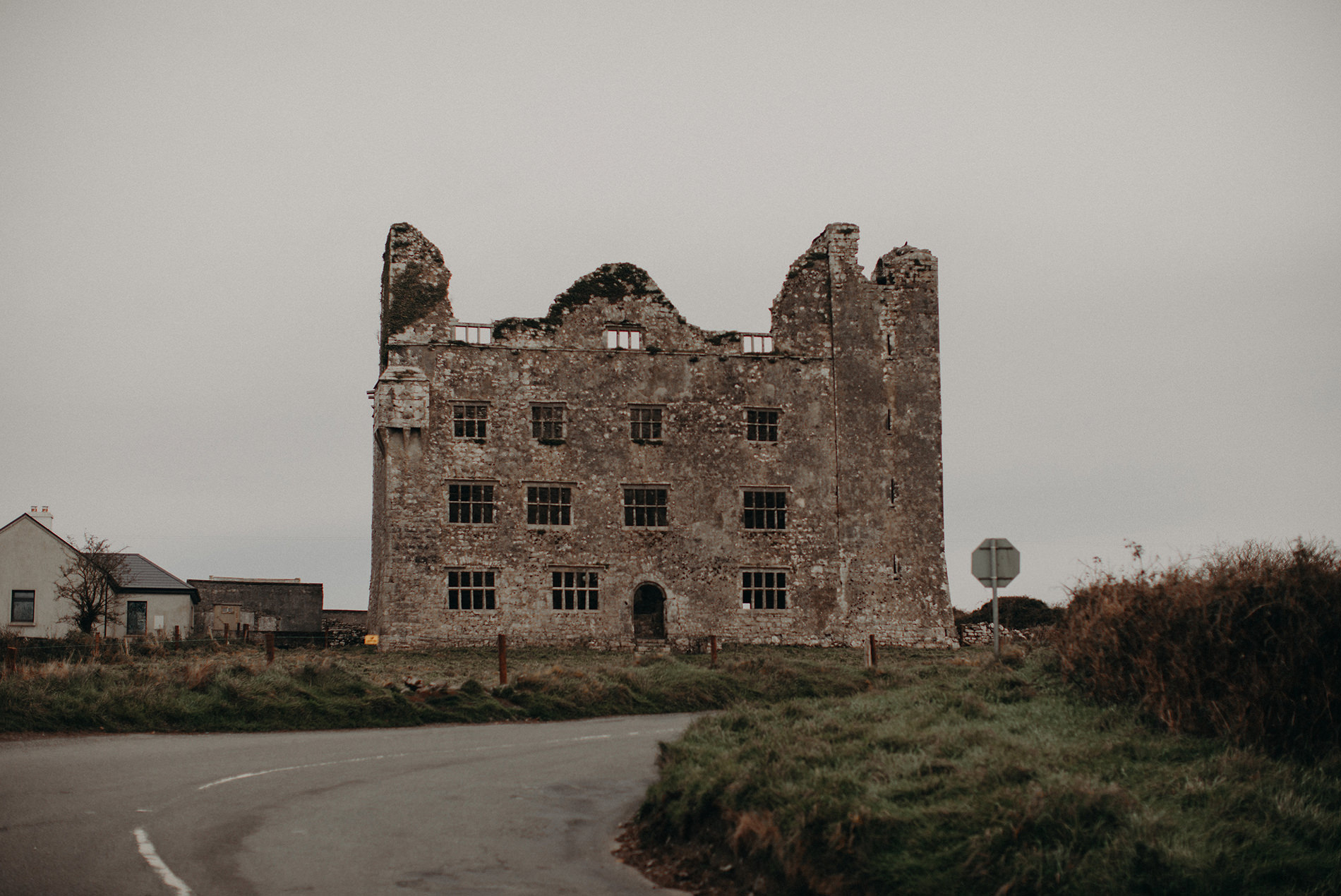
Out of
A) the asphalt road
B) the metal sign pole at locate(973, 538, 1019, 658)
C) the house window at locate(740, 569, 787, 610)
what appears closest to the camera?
the asphalt road

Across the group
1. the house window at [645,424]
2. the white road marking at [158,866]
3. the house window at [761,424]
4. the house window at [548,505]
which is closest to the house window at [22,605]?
the house window at [548,505]

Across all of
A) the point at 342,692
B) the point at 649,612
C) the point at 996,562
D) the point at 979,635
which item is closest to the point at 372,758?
the point at 342,692

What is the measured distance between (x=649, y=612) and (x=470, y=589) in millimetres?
6947

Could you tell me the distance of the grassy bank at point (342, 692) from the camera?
1778 cm

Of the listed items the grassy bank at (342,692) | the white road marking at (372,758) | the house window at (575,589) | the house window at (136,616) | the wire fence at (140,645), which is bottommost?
the white road marking at (372,758)

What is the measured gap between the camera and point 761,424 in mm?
40438

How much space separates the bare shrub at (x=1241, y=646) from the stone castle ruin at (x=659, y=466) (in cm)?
2818

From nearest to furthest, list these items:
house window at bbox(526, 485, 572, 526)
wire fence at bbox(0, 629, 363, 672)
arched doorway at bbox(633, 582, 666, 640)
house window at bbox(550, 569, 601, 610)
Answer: wire fence at bbox(0, 629, 363, 672), house window at bbox(550, 569, 601, 610), house window at bbox(526, 485, 572, 526), arched doorway at bbox(633, 582, 666, 640)

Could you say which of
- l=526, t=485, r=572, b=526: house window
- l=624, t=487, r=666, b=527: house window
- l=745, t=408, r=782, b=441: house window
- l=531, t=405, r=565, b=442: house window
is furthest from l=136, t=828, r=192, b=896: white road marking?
l=745, t=408, r=782, b=441: house window

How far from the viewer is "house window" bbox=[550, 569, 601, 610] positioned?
3812cm

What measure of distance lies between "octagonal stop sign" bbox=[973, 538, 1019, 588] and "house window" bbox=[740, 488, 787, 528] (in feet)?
69.0

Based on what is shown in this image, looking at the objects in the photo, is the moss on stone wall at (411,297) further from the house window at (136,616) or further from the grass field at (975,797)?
the house window at (136,616)

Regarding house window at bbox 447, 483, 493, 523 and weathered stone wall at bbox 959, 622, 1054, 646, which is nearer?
house window at bbox 447, 483, 493, 523

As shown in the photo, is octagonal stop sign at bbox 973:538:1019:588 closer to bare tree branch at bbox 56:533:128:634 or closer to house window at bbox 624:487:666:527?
house window at bbox 624:487:666:527
